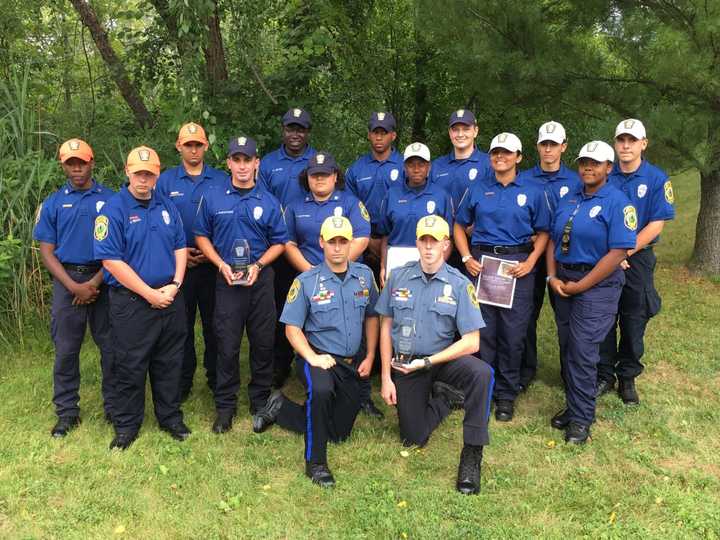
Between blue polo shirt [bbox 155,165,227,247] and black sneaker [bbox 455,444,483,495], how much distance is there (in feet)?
8.36

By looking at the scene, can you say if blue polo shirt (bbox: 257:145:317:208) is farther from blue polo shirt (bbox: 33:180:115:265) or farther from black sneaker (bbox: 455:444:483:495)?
black sneaker (bbox: 455:444:483:495)

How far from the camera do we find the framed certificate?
4.54m

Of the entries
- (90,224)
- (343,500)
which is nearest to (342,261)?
(343,500)

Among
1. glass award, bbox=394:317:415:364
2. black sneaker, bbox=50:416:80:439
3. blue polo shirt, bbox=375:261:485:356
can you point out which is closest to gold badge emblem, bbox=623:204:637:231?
blue polo shirt, bbox=375:261:485:356

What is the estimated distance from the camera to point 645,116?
653 cm

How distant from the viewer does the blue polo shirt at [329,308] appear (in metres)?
4.06

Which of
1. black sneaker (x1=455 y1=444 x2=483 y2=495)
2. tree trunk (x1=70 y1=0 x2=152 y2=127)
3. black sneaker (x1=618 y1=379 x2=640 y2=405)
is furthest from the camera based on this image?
tree trunk (x1=70 y1=0 x2=152 y2=127)

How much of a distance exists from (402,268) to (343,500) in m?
1.54

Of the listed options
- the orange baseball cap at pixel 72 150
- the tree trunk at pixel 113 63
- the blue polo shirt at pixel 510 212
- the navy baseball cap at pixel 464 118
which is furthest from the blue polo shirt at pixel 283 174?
the tree trunk at pixel 113 63

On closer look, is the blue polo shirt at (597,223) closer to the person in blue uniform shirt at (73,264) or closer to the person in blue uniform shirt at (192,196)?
the person in blue uniform shirt at (192,196)

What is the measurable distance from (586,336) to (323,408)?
190 cm

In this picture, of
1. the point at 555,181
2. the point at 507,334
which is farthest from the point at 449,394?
the point at 555,181

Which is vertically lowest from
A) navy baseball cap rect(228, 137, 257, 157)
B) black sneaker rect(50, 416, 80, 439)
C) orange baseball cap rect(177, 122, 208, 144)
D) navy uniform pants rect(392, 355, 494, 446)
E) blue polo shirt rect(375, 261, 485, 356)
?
black sneaker rect(50, 416, 80, 439)

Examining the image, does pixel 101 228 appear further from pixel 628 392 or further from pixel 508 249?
pixel 628 392
